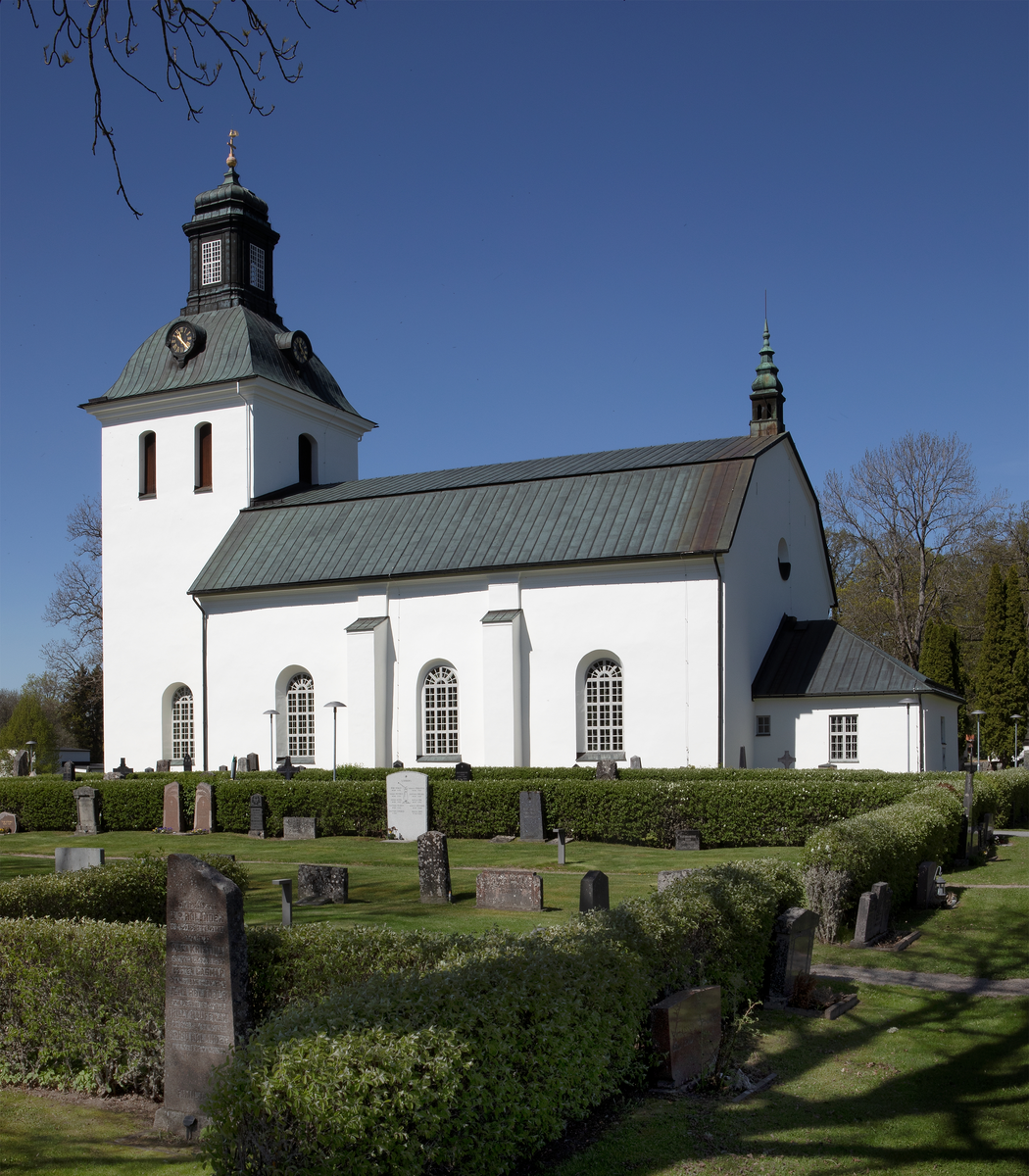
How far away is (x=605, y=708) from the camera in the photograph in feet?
89.9

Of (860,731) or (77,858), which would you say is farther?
(860,731)

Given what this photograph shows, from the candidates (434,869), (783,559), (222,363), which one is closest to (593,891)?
(434,869)

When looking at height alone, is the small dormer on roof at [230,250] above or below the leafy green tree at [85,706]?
above

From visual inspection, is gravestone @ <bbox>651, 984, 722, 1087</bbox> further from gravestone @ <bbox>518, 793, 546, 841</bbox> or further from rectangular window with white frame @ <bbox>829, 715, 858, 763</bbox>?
rectangular window with white frame @ <bbox>829, 715, 858, 763</bbox>

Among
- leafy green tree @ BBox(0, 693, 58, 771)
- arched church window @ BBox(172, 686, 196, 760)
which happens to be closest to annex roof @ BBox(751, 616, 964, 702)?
arched church window @ BBox(172, 686, 196, 760)

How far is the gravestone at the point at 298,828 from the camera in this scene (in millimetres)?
21984

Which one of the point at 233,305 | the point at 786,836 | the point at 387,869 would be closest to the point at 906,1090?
the point at 387,869

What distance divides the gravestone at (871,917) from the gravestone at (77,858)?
8.20m

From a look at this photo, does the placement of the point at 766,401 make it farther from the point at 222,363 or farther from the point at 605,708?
the point at 222,363

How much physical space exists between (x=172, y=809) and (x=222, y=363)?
51.4 ft

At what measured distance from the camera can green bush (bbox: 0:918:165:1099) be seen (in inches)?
275

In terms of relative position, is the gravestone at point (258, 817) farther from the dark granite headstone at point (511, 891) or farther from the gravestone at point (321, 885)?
the dark granite headstone at point (511, 891)

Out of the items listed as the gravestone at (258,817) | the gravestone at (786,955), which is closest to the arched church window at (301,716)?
the gravestone at (258,817)

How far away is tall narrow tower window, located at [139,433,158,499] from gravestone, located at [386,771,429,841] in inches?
713
